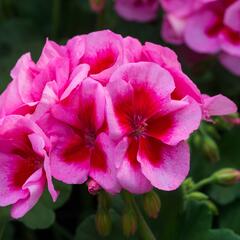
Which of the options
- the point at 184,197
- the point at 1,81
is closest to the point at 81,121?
the point at 184,197

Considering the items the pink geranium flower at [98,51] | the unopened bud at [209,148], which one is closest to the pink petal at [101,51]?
the pink geranium flower at [98,51]

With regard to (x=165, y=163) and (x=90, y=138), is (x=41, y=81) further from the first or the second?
(x=165, y=163)

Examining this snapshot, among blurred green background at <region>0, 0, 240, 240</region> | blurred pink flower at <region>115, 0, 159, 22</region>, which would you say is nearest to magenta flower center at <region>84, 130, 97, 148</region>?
blurred green background at <region>0, 0, 240, 240</region>

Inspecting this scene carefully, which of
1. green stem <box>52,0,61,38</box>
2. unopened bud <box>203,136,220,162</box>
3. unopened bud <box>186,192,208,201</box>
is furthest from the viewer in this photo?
green stem <box>52,0,61,38</box>

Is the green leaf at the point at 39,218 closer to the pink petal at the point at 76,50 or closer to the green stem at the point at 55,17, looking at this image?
the pink petal at the point at 76,50

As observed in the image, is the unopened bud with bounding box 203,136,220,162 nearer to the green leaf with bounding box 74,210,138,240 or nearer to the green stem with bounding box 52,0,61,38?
the green leaf with bounding box 74,210,138,240
